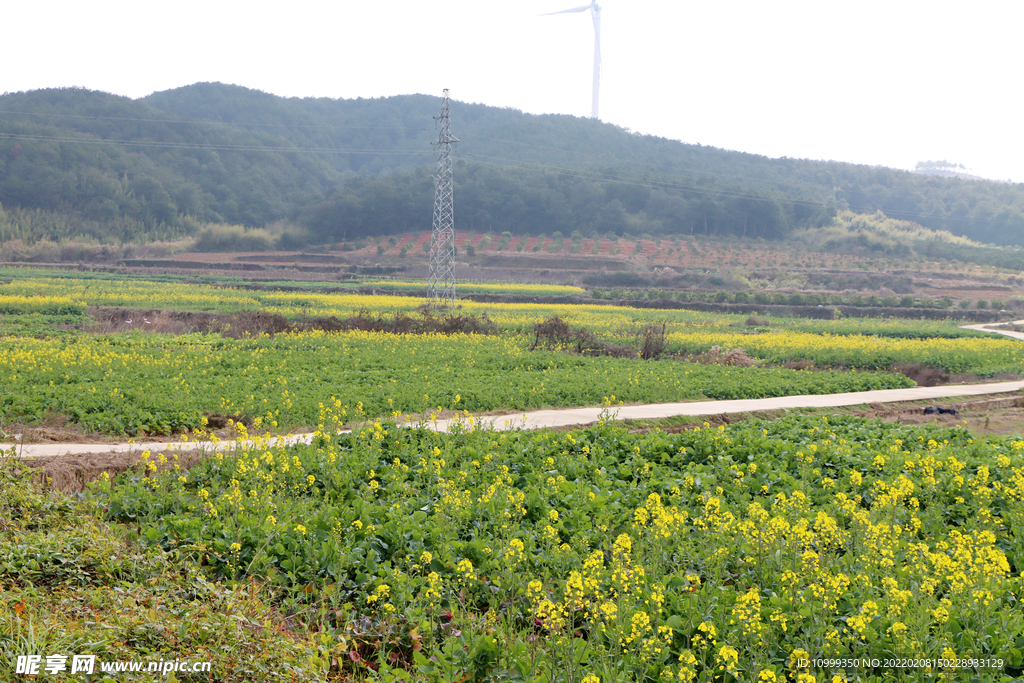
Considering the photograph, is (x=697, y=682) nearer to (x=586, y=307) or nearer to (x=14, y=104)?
(x=586, y=307)

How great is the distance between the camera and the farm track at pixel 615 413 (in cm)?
1063

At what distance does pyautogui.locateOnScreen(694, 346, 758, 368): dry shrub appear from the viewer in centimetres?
2625

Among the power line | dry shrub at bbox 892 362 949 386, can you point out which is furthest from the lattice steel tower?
the power line

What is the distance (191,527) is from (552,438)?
561cm

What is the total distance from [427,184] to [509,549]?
111239 millimetres

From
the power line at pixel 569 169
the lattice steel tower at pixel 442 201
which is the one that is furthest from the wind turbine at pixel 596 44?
the lattice steel tower at pixel 442 201

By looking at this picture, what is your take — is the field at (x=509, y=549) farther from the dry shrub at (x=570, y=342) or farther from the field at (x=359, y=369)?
the dry shrub at (x=570, y=342)

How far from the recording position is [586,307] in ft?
171

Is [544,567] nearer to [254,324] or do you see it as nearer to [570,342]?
[570,342]

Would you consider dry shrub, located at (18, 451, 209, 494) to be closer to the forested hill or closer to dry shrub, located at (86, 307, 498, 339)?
dry shrub, located at (86, 307, 498, 339)

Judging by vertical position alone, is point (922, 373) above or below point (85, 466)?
below

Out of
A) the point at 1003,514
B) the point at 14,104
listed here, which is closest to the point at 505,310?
the point at 1003,514

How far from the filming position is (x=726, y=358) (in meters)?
26.7

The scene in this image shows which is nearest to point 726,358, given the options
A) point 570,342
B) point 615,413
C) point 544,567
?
point 570,342
